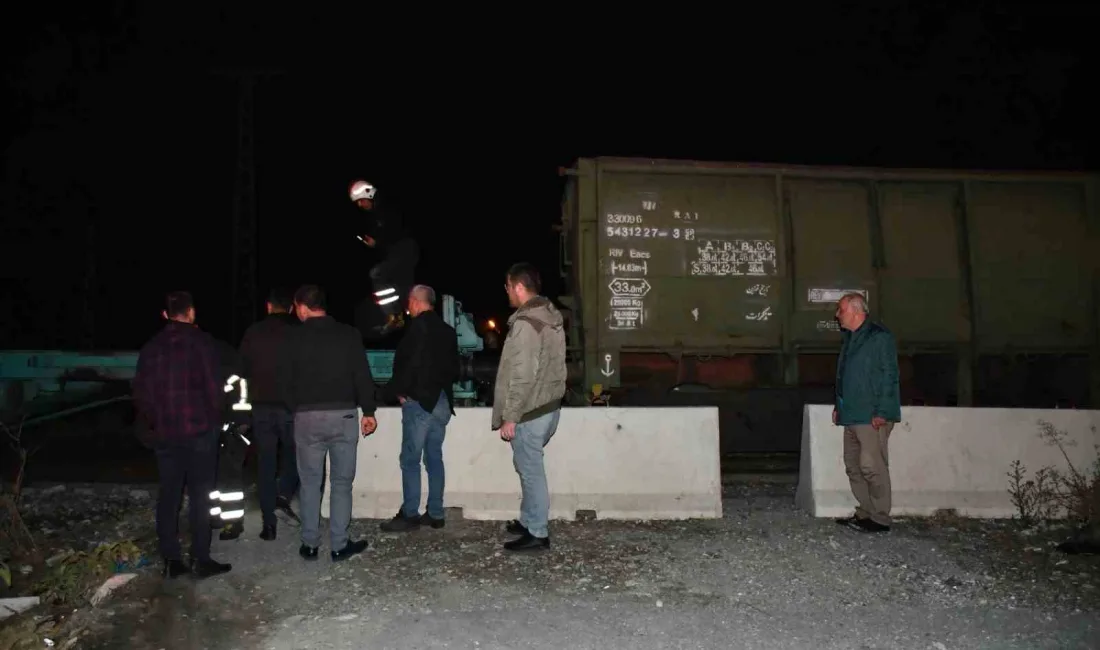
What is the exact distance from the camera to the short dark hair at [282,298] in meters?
5.91

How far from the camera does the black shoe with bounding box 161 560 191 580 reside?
15.6 ft

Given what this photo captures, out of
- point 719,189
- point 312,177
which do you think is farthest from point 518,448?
point 312,177

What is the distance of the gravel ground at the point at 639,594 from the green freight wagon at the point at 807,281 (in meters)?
3.23

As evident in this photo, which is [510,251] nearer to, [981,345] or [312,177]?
[312,177]

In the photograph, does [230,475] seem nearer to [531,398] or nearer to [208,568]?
[208,568]

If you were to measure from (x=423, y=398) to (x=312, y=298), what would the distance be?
3.35 ft

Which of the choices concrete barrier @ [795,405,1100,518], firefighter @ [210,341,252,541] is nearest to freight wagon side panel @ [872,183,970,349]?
concrete barrier @ [795,405,1100,518]

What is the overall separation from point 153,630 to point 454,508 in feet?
8.10

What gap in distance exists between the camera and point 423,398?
18.1 feet

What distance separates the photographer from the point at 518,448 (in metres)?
5.26

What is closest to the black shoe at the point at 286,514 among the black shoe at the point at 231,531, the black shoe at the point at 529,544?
the black shoe at the point at 231,531

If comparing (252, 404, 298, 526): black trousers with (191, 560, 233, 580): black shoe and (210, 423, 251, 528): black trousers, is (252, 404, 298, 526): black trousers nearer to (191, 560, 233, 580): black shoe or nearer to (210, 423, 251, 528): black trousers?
(210, 423, 251, 528): black trousers

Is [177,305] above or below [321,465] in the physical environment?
above

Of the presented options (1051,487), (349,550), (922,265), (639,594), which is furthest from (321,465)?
(922,265)
